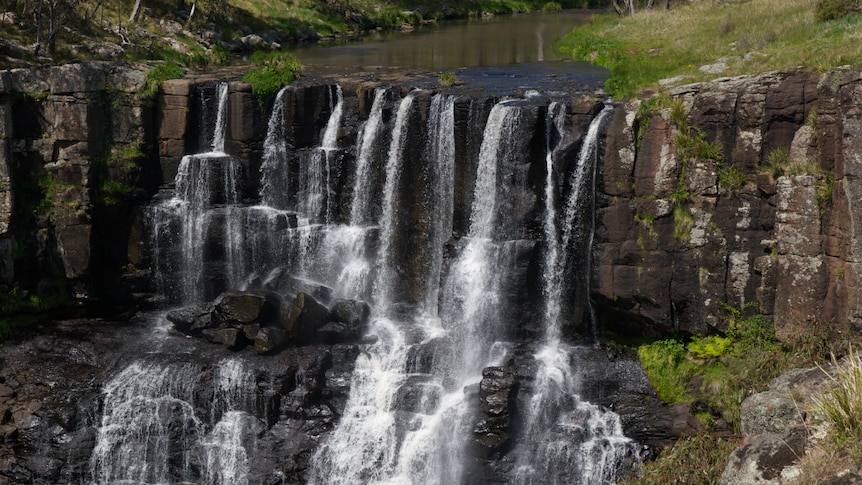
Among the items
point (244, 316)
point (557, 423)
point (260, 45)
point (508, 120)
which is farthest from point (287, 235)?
point (260, 45)

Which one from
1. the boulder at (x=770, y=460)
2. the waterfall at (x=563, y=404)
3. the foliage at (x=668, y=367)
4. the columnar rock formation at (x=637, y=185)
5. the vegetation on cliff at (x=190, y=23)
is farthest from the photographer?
the vegetation on cliff at (x=190, y=23)

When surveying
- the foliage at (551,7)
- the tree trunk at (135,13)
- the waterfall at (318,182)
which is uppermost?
the foliage at (551,7)

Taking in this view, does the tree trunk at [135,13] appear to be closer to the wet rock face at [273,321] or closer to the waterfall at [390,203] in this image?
the waterfall at [390,203]

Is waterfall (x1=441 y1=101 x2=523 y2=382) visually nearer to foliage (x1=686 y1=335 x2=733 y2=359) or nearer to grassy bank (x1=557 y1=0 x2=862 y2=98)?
grassy bank (x1=557 y1=0 x2=862 y2=98)

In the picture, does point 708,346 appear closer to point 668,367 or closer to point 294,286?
point 668,367

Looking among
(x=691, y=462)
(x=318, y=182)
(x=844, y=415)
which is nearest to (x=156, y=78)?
(x=318, y=182)

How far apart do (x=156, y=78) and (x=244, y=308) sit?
1024 cm

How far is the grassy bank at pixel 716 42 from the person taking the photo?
2788 cm

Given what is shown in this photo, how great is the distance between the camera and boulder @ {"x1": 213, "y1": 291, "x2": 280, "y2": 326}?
92.4ft

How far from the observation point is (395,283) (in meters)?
30.7

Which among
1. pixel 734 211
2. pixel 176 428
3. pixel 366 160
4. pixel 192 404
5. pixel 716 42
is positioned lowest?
pixel 176 428

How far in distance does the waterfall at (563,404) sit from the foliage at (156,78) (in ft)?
47.1

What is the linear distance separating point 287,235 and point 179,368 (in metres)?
6.36

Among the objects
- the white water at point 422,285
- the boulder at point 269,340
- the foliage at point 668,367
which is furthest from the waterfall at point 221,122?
the foliage at point 668,367
